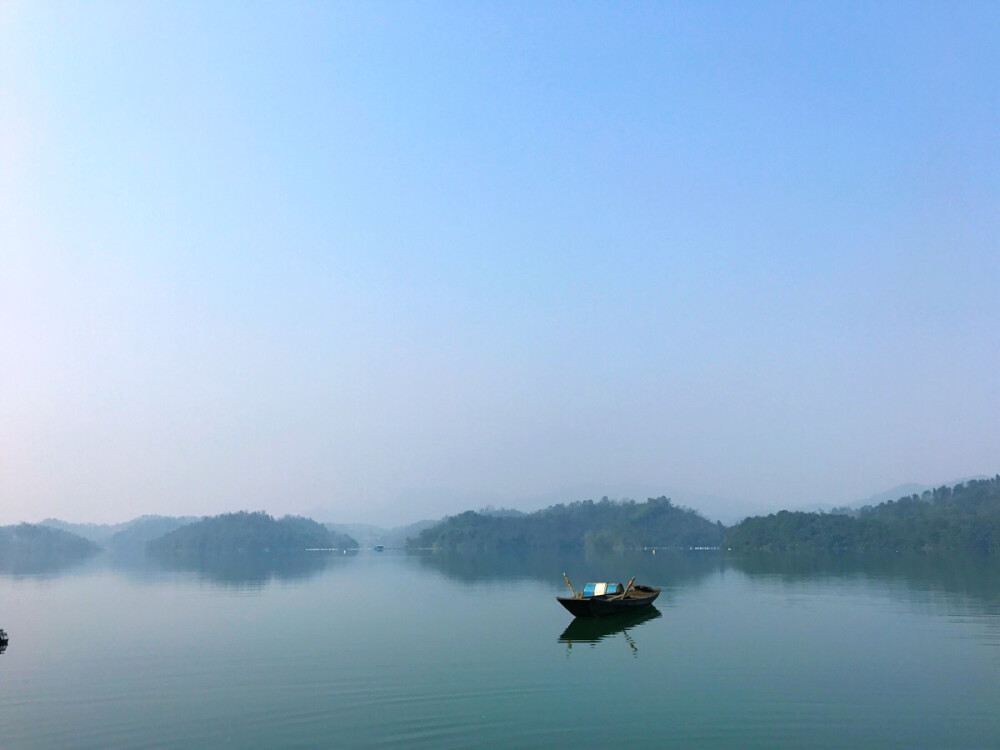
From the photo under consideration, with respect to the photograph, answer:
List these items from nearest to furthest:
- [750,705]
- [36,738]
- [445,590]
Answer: [36,738] → [750,705] → [445,590]


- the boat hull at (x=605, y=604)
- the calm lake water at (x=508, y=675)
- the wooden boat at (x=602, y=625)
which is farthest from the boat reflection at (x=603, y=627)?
the boat hull at (x=605, y=604)

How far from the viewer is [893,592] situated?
275 ft

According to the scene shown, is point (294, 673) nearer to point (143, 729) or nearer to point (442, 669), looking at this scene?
point (442, 669)

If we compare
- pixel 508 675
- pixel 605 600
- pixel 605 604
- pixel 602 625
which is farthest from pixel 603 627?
pixel 508 675

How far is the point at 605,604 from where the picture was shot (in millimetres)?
60062

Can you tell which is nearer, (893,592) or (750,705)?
(750,705)

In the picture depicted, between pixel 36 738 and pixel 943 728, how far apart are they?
33.7m

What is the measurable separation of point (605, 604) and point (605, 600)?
0.33 meters

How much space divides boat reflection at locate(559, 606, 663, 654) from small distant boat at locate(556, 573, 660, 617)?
59 centimetres

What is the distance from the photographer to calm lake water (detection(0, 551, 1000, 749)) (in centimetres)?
2894

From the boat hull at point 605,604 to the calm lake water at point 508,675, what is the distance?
1629 millimetres

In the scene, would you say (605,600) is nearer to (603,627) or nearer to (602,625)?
(602,625)

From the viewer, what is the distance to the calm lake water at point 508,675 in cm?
2894

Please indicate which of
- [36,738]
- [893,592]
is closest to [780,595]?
[893,592]
